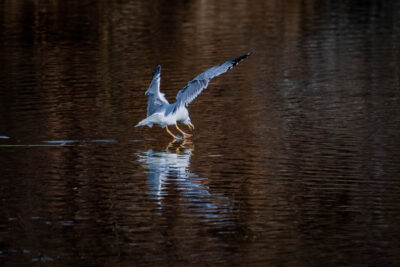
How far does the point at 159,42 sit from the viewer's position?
26.8 meters

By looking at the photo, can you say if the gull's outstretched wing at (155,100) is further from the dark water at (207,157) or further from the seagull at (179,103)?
the dark water at (207,157)

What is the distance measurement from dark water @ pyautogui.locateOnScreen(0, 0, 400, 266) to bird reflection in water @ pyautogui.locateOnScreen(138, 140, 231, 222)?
27 mm

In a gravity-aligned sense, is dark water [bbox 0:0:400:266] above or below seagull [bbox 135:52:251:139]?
below

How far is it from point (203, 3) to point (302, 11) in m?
4.99

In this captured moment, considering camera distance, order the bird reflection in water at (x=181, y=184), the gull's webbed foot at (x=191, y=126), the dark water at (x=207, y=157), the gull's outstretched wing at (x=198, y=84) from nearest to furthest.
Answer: the dark water at (x=207, y=157)
the bird reflection in water at (x=181, y=184)
the gull's outstretched wing at (x=198, y=84)
the gull's webbed foot at (x=191, y=126)

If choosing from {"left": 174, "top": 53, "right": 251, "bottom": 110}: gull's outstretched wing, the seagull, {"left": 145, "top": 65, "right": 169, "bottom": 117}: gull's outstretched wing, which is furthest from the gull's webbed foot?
{"left": 174, "top": 53, "right": 251, "bottom": 110}: gull's outstretched wing

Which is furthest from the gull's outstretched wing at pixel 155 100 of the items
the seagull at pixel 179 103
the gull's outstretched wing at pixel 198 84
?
the gull's outstretched wing at pixel 198 84

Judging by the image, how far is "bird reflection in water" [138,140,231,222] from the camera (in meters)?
10.3

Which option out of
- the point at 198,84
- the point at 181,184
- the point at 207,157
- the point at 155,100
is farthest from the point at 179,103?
the point at 181,184

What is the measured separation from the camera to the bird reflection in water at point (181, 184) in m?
10.3

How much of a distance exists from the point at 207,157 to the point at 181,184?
1512 mm

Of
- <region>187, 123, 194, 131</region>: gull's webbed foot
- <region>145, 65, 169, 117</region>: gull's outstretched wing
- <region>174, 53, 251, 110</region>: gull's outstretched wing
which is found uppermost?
<region>174, 53, 251, 110</region>: gull's outstretched wing

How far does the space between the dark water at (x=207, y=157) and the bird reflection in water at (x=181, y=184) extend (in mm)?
27

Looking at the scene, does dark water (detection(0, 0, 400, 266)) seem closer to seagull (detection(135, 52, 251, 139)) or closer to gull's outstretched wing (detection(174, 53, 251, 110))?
seagull (detection(135, 52, 251, 139))
